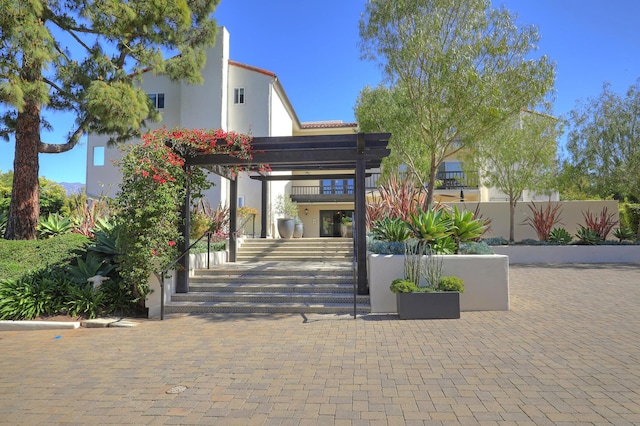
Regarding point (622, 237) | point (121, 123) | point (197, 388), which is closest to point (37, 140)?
point (121, 123)

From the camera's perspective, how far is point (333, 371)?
4.59 m

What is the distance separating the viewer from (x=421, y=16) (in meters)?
10.9

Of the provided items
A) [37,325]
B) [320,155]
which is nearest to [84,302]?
[37,325]

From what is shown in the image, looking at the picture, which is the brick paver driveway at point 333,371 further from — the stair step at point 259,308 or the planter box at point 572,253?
the planter box at point 572,253

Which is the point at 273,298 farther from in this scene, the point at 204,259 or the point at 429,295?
the point at 429,295

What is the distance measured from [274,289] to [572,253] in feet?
42.4

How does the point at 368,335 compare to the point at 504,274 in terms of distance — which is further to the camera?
the point at 504,274

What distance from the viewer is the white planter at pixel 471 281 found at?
773 cm

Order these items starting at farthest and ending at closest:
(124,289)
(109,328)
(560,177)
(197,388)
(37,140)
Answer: (560,177), (37,140), (124,289), (109,328), (197,388)

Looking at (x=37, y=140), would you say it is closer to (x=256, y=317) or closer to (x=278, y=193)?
(x=256, y=317)

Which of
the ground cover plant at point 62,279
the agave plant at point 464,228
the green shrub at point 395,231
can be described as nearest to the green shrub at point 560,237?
the agave plant at point 464,228

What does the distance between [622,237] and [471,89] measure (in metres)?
11.5

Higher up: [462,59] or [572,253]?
[462,59]

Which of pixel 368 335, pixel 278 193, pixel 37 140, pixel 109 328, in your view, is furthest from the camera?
pixel 278 193
